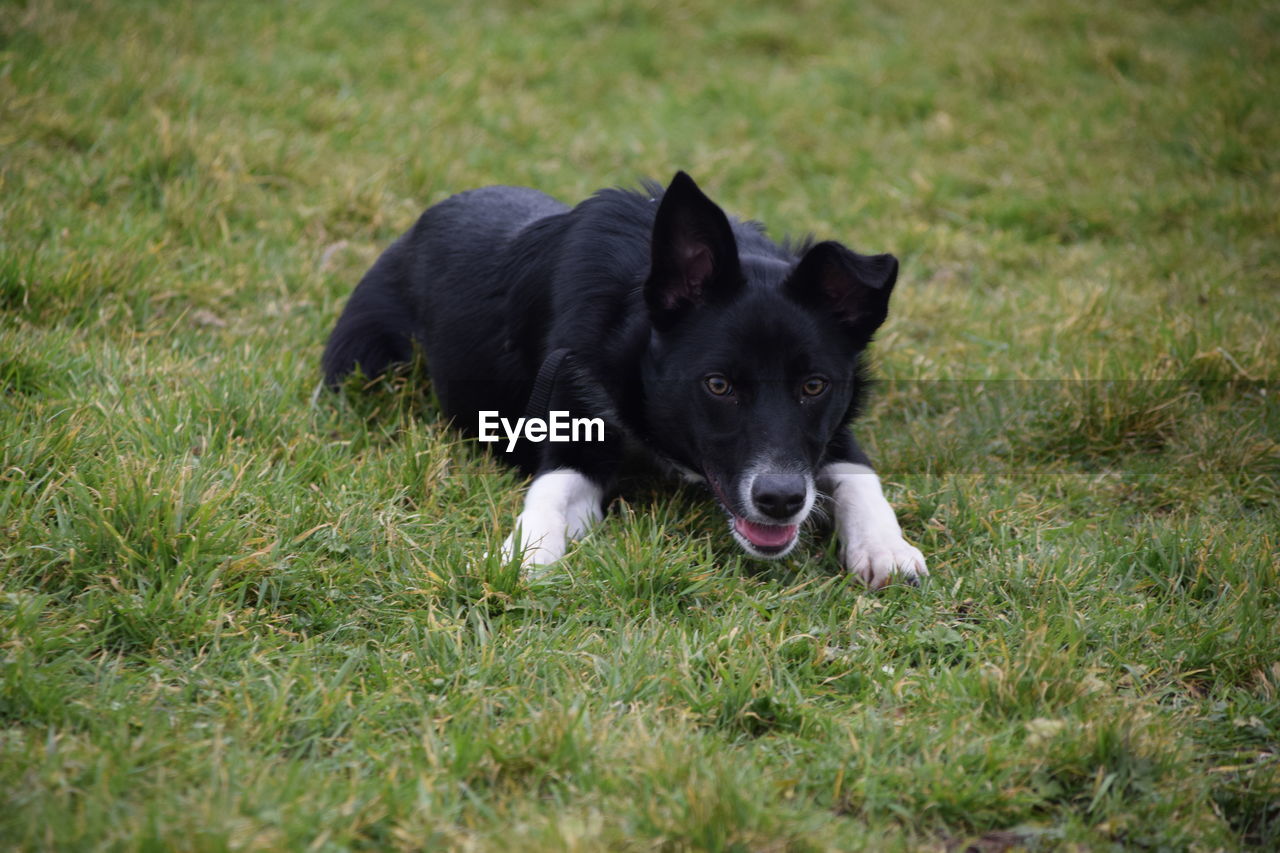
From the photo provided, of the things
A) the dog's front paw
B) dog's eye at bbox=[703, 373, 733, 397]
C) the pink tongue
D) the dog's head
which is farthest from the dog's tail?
the dog's front paw

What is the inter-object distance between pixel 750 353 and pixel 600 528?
0.73 metres

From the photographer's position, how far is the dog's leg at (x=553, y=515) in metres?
3.23

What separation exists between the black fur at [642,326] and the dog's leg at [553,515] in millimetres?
68

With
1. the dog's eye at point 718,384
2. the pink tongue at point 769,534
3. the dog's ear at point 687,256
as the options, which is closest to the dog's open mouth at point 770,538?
the pink tongue at point 769,534

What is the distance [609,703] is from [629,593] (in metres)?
0.52

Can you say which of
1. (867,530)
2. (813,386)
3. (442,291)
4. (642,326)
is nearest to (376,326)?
(442,291)

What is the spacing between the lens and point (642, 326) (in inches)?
138

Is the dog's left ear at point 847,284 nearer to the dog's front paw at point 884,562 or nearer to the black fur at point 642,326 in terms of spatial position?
the black fur at point 642,326

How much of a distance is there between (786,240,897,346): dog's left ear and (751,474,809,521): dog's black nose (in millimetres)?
601

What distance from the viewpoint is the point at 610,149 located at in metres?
6.83

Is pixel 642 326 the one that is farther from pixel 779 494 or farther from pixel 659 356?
pixel 779 494

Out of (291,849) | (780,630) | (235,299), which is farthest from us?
(235,299)

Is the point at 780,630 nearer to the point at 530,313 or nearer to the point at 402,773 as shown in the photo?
the point at 402,773

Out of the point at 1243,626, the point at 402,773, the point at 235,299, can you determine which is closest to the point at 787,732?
the point at 402,773
